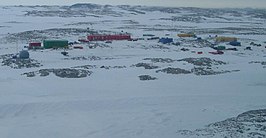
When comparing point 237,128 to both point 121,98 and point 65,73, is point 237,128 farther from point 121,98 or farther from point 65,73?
point 65,73


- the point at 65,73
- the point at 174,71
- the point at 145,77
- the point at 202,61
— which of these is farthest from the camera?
the point at 202,61

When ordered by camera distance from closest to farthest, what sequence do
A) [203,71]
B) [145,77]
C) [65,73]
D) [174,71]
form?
[145,77] < [65,73] < [174,71] < [203,71]

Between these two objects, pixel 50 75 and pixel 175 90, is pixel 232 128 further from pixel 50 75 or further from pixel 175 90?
pixel 50 75

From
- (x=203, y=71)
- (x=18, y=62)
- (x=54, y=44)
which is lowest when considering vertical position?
(x=203, y=71)

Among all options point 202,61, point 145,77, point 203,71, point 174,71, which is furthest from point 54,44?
point 203,71

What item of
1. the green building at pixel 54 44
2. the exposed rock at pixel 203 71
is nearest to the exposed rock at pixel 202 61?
the exposed rock at pixel 203 71

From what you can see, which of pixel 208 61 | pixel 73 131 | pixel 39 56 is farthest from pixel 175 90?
pixel 39 56

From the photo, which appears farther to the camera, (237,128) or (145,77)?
(145,77)

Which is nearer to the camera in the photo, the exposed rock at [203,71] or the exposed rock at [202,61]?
the exposed rock at [203,71]

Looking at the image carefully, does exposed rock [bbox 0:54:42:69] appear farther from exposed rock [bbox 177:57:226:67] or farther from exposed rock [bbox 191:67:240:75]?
exposed rock [bbox 177:57:226:67]

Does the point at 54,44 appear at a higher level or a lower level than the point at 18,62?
higher

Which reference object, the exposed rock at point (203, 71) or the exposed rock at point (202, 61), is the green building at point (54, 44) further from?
the exposed rock at point (203, 71)
